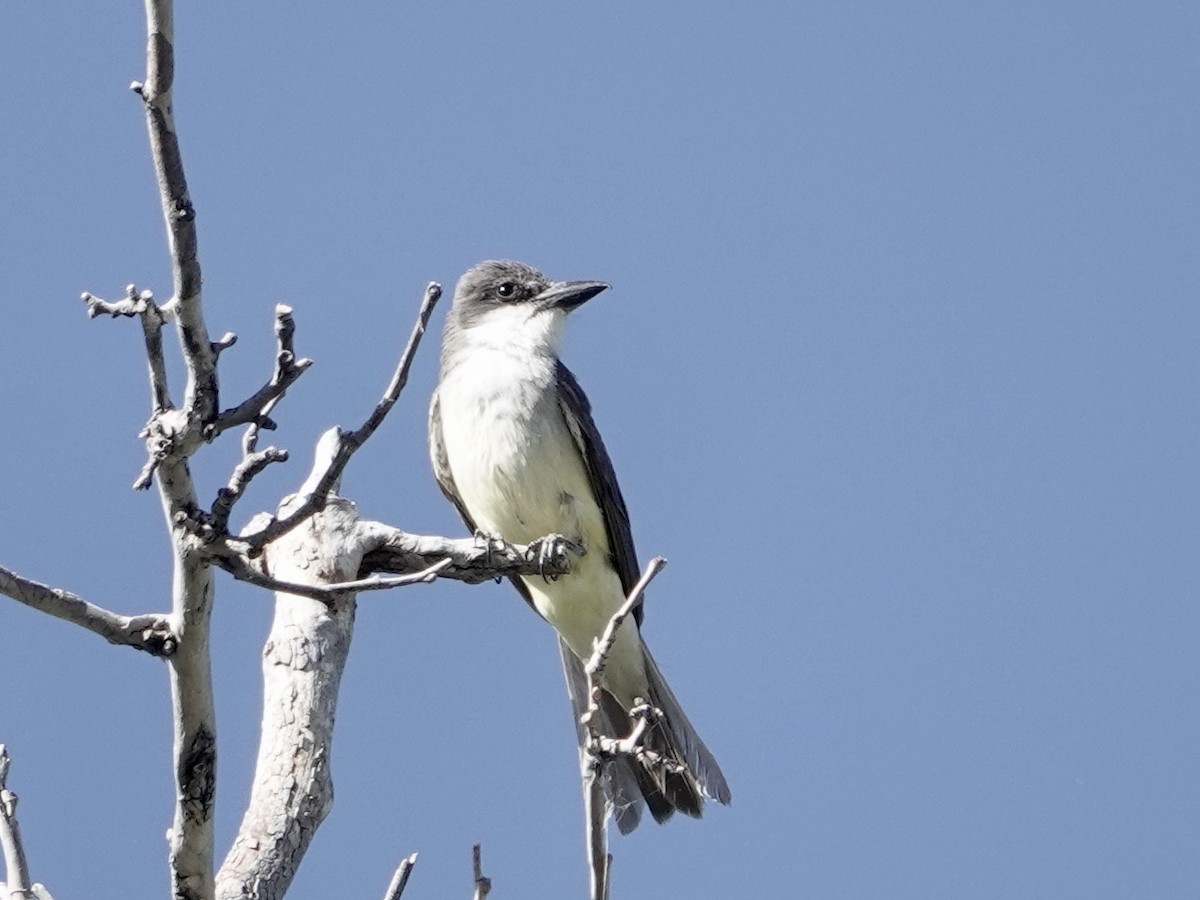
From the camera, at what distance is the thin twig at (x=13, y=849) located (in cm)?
421

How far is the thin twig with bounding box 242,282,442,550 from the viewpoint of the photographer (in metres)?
3.99

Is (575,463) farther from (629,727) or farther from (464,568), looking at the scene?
(464,568)

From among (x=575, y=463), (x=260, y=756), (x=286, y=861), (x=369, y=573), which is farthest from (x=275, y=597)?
(x=575, y=463)

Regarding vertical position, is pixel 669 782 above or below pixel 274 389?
below

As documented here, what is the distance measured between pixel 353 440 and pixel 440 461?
195 inches

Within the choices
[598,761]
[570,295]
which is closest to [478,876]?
[598,761]

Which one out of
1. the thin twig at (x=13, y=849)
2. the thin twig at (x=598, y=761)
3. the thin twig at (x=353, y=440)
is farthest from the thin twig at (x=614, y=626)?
the thin twig at (x=13, y=849)

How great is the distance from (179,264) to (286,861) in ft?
8.04

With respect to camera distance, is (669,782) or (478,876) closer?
(478,876)

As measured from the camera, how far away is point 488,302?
9.70m

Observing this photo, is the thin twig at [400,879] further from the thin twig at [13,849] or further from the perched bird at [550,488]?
the perched bird at [550,488]

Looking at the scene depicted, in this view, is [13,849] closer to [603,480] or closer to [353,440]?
[353,440]

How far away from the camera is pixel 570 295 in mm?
9406

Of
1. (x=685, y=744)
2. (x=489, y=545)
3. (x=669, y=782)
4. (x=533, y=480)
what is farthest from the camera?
(x=533, y=480)
